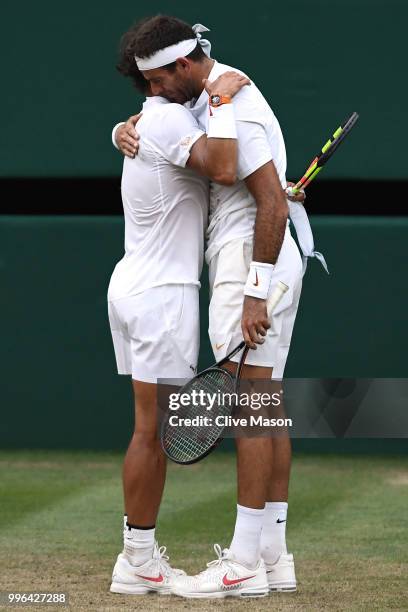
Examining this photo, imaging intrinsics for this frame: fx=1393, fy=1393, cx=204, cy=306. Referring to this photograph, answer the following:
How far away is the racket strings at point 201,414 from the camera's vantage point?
184 inches

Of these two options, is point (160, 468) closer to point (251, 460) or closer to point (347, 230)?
point (251, 460)

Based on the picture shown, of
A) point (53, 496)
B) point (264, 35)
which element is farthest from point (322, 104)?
point (53, 496)

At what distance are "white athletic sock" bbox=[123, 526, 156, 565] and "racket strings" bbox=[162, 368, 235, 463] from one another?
345 mm

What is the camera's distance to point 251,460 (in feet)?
15.4

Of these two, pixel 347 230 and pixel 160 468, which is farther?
pixel 347 230

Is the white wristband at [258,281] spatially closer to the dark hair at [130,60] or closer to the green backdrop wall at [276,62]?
the dark hair at [130,60]

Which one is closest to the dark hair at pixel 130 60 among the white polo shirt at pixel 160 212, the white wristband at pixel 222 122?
the white polo shirt at pixel 160 212

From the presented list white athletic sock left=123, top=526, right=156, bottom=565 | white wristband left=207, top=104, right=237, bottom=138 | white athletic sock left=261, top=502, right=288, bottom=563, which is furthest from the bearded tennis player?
white athletic sock left=261, top=502, right=288, bottom=563

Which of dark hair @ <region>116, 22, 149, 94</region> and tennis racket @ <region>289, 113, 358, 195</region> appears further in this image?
tennis racket @ <region>289, 113, 358, 195</region>

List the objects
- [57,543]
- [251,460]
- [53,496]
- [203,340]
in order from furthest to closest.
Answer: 1. [203,340]
2. [53,496]
3. [57,543]
4. [251,460]

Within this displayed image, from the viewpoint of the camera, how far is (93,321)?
310 inches

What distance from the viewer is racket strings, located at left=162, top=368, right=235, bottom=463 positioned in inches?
184

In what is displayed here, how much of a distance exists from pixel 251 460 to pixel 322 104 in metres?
3.62

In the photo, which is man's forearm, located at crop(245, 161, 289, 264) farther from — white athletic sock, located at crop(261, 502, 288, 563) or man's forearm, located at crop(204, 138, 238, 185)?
white athletic sock, located at crop(261, 502, 288, 563)
